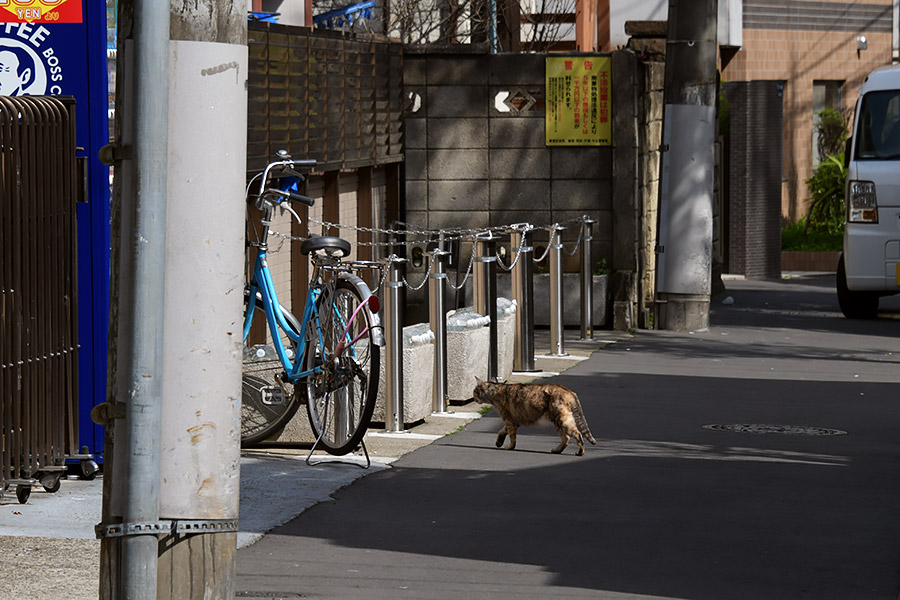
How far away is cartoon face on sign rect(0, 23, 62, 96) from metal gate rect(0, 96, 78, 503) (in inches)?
15.9

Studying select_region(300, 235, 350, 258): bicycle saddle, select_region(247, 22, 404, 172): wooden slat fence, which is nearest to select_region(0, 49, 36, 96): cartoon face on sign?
select_region(300, 235, 350, 258): bicycle saddle

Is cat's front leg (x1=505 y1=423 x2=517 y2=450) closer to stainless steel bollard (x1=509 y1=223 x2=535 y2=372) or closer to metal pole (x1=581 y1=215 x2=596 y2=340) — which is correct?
stainless steel bollard (x1=509 y1=223 x2=535 y2=372)

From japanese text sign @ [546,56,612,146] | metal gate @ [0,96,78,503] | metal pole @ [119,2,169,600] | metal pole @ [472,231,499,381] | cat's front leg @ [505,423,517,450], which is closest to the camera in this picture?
metal pole @ [119,2,169,600]

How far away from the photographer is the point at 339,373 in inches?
351

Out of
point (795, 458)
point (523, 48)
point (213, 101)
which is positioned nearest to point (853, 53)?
point (523, 48)

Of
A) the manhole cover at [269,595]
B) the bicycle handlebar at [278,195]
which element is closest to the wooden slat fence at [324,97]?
the bicycle handlebar at [278,195]

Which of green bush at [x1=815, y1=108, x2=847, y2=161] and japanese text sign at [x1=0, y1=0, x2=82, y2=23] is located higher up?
green bush at [x1=815, y1=108, x2=847, y2=161]

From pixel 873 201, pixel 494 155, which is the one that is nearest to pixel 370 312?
pixel 494 155

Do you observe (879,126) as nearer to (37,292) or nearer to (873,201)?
(873,201)

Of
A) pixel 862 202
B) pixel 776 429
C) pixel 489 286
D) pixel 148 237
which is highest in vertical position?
pixel 862 202

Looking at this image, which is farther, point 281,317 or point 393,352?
point 393,352

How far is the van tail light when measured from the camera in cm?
1781

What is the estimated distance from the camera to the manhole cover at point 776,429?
33.5 feet

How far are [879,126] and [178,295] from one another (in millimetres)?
15466
